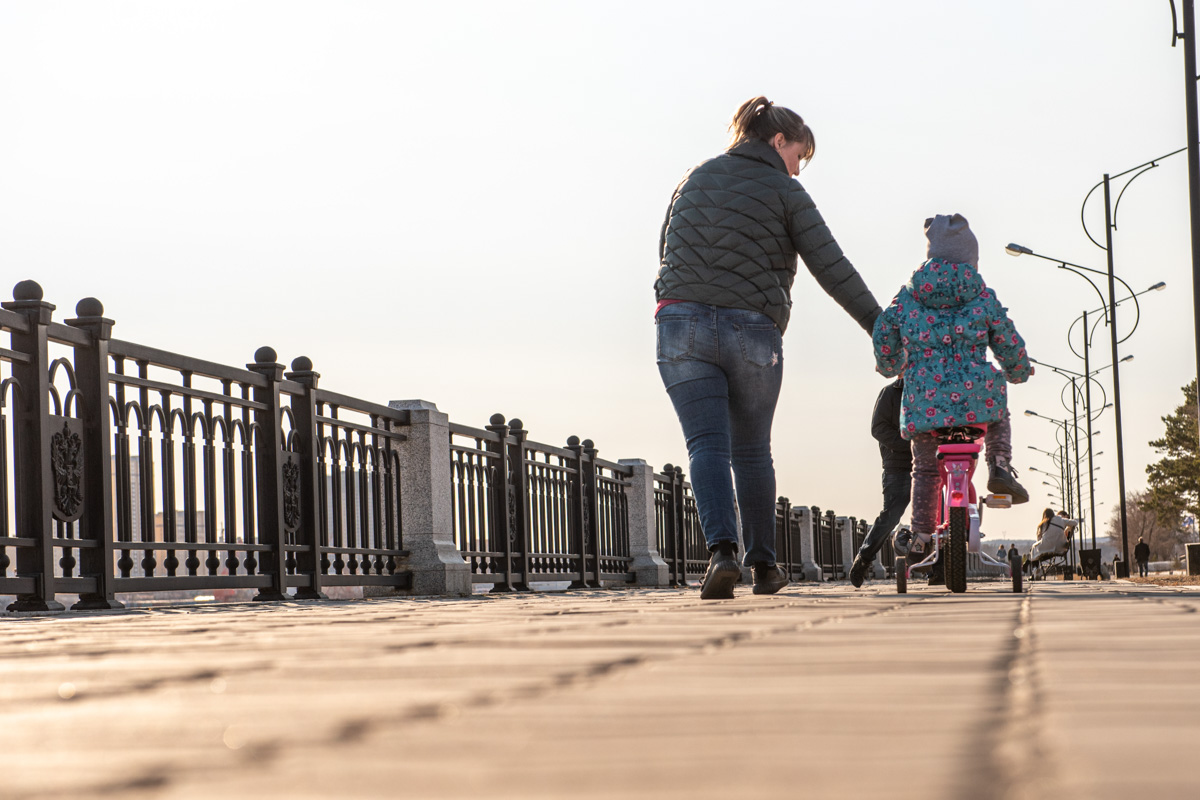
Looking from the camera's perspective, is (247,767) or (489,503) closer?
(247,767)

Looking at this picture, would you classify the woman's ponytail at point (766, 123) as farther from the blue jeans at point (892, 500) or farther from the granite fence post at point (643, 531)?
the granite fence post at point (643, 531)

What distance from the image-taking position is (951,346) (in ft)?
24.9

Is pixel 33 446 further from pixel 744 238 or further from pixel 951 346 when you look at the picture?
pixel 951 346

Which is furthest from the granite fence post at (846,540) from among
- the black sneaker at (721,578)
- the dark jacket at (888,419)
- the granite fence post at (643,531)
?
the black sneaker at (721,578)

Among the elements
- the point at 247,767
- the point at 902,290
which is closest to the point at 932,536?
the point at 902,290

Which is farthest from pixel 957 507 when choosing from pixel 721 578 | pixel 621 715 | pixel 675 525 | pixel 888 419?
pixel 675 525

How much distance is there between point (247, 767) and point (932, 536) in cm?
699

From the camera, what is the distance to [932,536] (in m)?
8.13

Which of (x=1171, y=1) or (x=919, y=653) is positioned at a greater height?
(x=1171, y=1)

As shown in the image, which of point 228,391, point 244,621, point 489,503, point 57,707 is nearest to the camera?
point 57,707

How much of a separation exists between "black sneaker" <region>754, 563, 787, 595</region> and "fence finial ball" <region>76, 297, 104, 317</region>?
12.1ft

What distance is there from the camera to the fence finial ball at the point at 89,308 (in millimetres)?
7992

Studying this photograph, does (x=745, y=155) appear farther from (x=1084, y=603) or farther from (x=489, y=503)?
(x=489, y=503)

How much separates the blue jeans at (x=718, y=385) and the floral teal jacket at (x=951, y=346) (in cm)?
82
